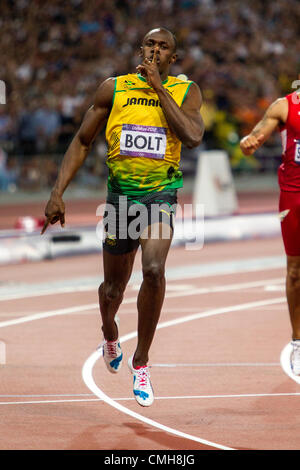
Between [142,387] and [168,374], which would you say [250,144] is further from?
[168,374]

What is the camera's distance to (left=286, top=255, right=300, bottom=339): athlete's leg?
27.9 ft

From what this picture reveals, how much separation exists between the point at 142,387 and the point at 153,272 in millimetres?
788

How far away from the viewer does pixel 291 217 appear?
838cm

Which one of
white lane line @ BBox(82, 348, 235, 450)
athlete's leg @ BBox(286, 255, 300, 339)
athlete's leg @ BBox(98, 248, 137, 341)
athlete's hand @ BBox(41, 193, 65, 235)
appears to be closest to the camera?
white lane line @ BBox(82, 348, 235, 450)

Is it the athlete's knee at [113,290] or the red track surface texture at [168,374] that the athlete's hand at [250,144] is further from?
the red track surface texture at [168,374]

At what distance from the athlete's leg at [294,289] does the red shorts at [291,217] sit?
155 mm

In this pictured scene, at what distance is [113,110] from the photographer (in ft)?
24.0

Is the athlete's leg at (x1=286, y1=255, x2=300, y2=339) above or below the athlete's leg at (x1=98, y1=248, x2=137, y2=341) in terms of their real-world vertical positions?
below

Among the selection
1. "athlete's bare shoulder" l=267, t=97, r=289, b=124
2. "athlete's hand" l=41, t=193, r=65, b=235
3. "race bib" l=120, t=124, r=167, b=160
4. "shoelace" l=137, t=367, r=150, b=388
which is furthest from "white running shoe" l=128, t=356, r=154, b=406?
"athlete's bare shoulder" l=267, t=97, r=289, b=124

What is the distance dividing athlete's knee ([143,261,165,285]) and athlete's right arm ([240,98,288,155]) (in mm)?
1267

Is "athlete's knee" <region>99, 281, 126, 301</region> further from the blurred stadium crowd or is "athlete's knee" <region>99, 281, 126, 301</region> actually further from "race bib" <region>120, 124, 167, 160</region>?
the blurred stadium crowd

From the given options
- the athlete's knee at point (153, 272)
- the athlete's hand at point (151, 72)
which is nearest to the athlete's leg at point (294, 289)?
the athlete's knee at point (153, 272)
